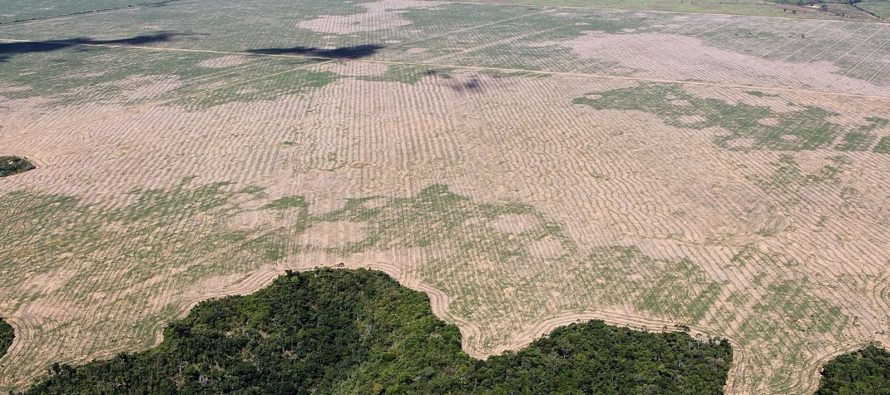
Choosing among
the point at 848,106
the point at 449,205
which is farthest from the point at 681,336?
the point at 848,106

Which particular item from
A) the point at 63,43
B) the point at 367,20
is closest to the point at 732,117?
the point at 367,20

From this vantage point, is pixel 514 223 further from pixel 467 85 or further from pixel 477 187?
pixel 467 85

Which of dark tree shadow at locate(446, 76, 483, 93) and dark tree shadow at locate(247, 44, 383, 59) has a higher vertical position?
dark tree shadow at locate(247, 44, 383, 59)

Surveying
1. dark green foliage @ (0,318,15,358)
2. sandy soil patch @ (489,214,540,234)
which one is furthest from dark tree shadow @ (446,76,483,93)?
dark green foliage @ (0,318,15,358)

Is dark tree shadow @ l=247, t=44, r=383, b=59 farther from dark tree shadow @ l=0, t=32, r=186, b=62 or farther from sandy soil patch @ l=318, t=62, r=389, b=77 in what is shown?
dark tree shadow @ l=0, t=32, r=186, b=62

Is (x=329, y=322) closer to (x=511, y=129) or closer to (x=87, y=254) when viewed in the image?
(x=87, y=254)

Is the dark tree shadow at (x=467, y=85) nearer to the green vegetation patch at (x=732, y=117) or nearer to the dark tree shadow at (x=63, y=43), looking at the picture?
the green vegetation patch at (x=732, y=117)

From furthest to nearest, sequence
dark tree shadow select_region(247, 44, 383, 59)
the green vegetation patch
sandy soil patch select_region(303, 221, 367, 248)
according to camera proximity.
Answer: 1. dark tree shadow select_region(247, 44, 383, 59)
2. the green vegetation patch
3. sandy soil patch select_region(303, 221, 367, 248)
